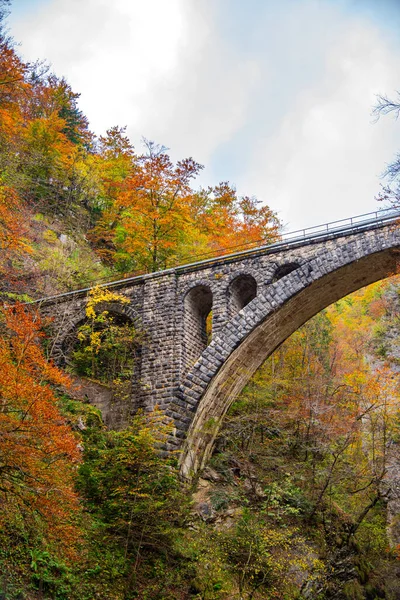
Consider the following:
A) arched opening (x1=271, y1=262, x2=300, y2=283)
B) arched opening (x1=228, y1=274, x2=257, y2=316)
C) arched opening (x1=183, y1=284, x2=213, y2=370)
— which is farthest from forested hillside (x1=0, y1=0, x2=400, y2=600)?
arched opening (x1=271, y1=262, x2=300, y2=283)

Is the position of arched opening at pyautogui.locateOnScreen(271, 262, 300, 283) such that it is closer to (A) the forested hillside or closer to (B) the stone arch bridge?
(B) the stone arch bridge

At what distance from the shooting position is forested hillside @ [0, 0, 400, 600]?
7.34 meters

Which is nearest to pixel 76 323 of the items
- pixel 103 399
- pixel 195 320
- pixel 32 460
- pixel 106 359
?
pixel 106 359

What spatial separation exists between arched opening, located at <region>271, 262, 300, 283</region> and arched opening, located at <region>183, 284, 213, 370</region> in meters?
2.18

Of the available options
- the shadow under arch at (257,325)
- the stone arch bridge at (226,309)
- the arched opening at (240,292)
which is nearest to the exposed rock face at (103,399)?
the stone arch bridge at (226,309)

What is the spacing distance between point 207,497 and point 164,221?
10158mm

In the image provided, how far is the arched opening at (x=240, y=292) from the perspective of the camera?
15.3 m

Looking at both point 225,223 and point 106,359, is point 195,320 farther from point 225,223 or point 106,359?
point 225,223

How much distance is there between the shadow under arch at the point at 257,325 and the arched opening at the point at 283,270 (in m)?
0.44

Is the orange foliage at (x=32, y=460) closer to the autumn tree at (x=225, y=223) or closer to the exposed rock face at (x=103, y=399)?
the exposed rock face at (x=103, y=399)

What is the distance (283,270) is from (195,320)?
10.9ft

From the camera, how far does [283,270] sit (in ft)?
49.1

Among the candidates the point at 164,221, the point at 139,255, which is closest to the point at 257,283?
the point at 164,221

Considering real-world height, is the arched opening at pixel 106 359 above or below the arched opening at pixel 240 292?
below
